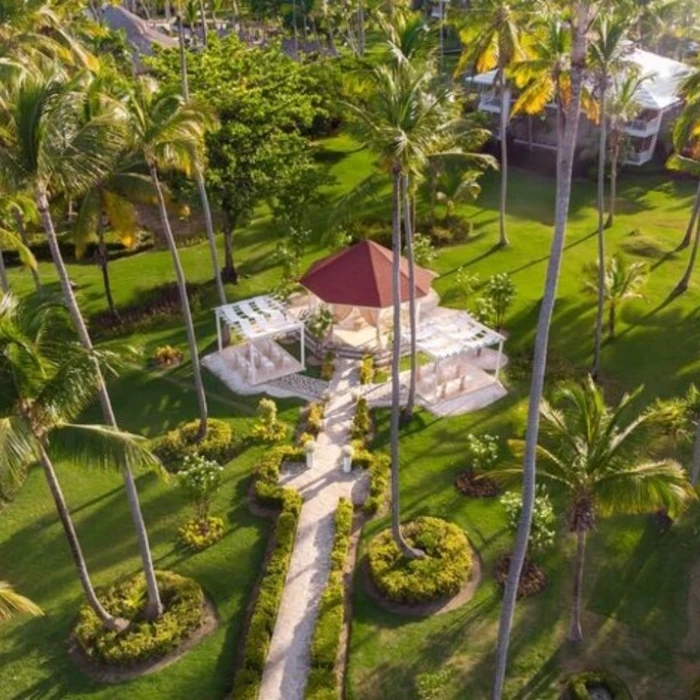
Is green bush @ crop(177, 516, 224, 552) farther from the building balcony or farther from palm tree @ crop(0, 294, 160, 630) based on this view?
the building balcony

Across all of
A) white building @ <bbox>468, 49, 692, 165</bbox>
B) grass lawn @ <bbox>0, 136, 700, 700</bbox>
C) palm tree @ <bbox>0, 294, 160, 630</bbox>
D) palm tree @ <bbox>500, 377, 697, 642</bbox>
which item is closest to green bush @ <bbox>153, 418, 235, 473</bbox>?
grass lawn @ <bbox>0, 136, 700, 700</bbox>

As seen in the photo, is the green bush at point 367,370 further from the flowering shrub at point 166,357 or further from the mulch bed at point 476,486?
the flowering shrub at point 166,357

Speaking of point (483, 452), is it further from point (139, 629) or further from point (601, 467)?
point (139, 629)

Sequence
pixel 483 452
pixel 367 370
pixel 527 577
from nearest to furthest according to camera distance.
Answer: pixel 527 577
pixel 483 452
pixel 367 370

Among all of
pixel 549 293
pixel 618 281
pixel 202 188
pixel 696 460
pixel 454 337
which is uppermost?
pixel 549 293

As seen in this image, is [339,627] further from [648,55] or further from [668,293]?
[648,55]

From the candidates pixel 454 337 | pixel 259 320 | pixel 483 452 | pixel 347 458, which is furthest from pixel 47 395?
pixel 454 337

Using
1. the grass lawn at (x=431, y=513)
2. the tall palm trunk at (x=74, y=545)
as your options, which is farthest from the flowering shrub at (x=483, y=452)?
the tall palm trunk at (x=74, y=545)
